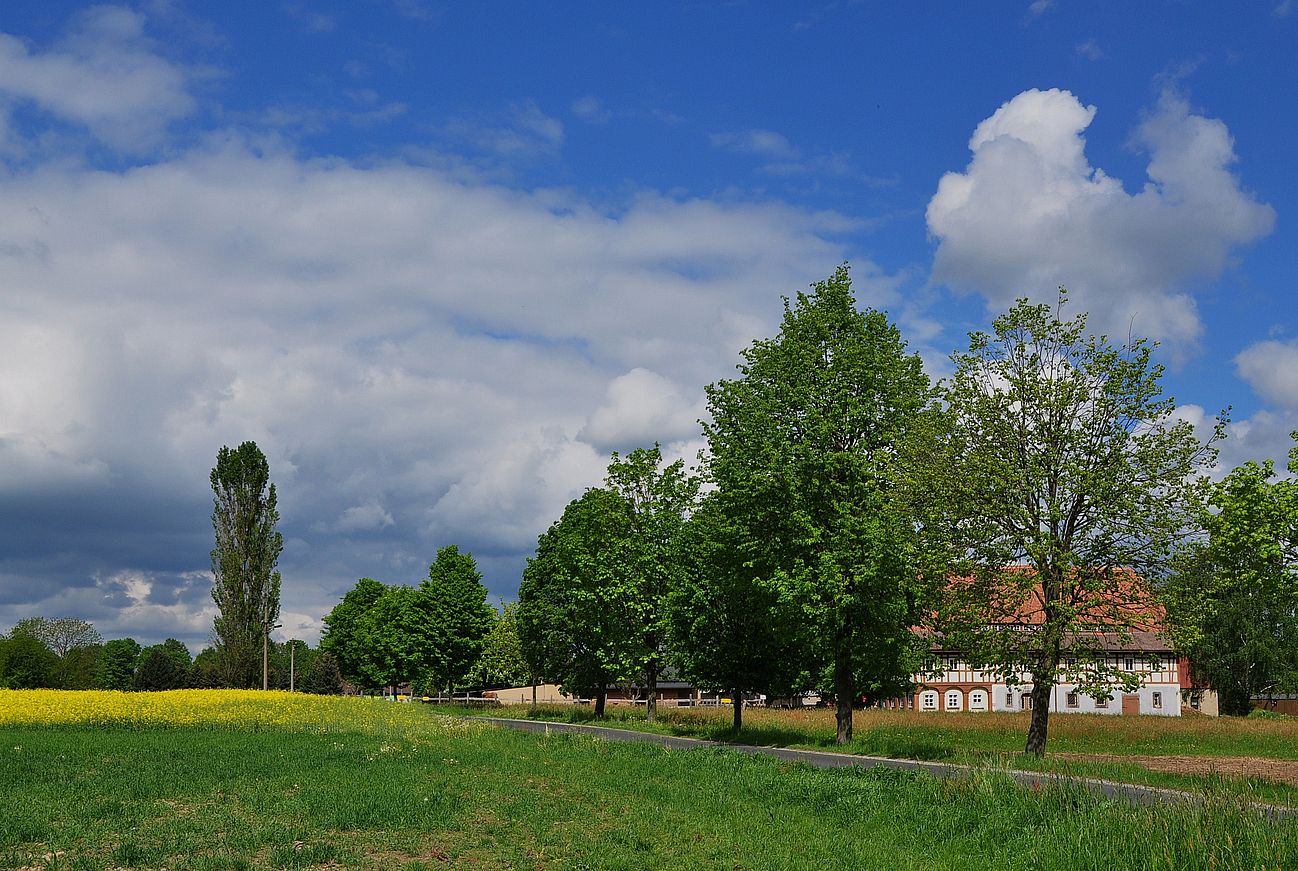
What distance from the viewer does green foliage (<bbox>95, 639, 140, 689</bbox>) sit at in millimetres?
138375

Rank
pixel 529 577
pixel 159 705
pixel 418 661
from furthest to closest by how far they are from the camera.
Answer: pixel 418 661 → pixel 529 577 → pixel 159 705

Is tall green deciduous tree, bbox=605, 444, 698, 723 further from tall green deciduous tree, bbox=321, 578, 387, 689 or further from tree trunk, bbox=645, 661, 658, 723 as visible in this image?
tall green deciduous tree, bbox=321, 578, 387, 689

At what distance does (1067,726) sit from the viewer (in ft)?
158

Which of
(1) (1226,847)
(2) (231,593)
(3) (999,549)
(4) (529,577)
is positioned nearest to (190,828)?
(1) (1226,847)

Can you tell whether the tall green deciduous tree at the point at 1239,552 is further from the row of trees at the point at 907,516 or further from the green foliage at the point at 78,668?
the green foliage at the point at 78,668

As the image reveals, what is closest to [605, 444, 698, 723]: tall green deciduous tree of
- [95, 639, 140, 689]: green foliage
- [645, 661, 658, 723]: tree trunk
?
[645, 661, 658, 723]: tree trunk

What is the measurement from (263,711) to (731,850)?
2828cm

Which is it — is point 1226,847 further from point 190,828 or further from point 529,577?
point 529,577

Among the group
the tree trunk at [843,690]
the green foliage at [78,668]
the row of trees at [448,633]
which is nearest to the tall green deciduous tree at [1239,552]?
the tree trunk at [843,690]

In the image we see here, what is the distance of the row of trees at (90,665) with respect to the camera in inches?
4309

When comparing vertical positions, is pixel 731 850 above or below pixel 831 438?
below

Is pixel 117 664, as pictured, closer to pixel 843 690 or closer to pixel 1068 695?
pixel 1068 695

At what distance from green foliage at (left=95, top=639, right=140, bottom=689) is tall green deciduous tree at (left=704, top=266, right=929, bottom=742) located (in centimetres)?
12503

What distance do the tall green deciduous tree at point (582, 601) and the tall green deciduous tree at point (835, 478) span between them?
14.6 metres
